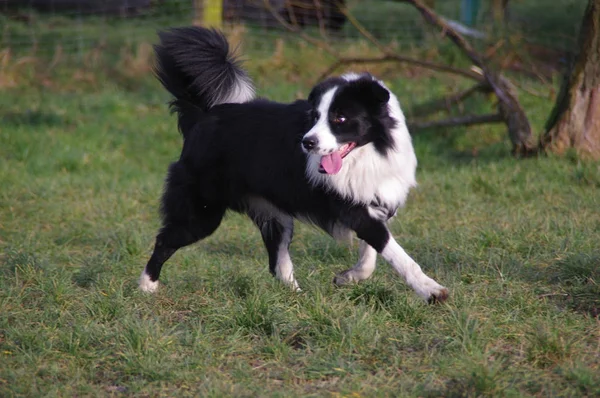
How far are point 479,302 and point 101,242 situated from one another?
2.83 metres

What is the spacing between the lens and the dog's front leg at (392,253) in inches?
146

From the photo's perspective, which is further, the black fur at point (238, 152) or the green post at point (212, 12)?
the green post at point (212, 12)

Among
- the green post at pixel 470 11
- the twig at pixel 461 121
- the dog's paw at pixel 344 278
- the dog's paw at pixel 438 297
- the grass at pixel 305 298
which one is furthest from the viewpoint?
the green post at pixel 470 11

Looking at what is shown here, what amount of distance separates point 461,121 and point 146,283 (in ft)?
14.7

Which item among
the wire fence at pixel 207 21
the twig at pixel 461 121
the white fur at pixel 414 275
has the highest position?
the white fur at pixel 414 275

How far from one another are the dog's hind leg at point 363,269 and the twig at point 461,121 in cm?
376

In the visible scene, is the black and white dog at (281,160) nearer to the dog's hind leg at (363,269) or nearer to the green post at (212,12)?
the dog's hind leg at (363,269)

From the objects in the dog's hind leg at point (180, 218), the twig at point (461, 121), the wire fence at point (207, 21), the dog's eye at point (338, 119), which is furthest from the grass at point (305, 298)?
the wire fence at point (207, 21)

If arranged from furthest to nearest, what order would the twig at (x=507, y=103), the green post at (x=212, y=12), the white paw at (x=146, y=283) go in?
the green post at (x=212, y=12), the twig at (x=507, y=103), the white paw at (x=146, y=283)

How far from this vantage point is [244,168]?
13.9ft

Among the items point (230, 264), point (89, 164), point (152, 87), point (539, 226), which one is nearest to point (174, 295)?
point (230, 264)

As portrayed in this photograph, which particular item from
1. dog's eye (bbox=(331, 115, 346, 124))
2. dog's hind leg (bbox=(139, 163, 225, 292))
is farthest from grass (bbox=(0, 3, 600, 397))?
dog's eye (bbox=(331, 115, 346, 124))

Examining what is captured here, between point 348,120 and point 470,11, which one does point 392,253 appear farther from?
point 470,11

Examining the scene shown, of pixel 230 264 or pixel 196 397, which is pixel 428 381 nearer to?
pixel 196 397
